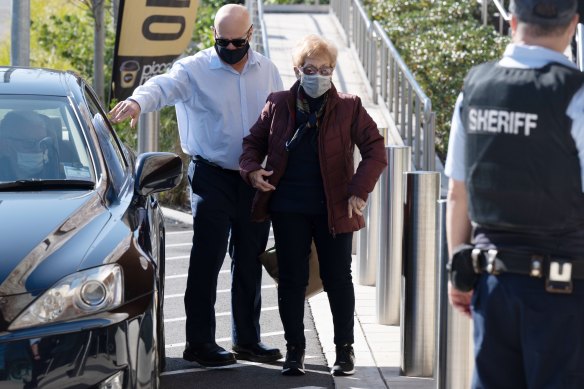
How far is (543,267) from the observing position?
3760 mm

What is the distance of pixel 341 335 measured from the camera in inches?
262

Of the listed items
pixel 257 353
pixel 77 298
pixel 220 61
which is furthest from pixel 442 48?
pixel 77 298

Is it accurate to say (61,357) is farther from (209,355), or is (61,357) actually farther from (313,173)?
(209,355)

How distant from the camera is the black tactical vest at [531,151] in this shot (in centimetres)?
378

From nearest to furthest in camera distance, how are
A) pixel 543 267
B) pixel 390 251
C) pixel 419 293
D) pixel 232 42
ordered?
pixel 543 267, pixel 419 293, pixel 232 42, pixel 390 251

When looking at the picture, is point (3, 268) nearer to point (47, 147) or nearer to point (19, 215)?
point (19, 215)

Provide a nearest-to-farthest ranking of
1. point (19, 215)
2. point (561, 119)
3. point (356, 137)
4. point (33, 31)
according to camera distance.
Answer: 1. point (561, 119)
2. point (19, 215)
3. point (356, 137)
4. point (33, 31)

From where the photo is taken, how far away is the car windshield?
18.6 ft

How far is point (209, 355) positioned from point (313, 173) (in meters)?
1.16

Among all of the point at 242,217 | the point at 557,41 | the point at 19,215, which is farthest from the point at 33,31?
A: the point at 557,41

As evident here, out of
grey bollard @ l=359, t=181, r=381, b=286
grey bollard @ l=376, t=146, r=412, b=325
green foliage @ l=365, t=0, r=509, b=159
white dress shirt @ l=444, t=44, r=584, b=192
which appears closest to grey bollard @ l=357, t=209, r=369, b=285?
grey bollard @ l=359, t=181, r=381, b=286

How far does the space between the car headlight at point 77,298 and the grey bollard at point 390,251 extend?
3300 millimetres

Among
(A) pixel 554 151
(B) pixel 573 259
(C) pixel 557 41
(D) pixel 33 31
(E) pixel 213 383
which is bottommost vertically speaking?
(E) pixel 213 383

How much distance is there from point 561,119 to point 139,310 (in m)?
1.82
